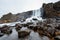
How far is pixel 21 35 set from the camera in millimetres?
10547

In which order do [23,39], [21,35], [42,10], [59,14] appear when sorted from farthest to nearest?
1. [42,10]
2. [59,14]
3. [21,35]
4. [23,39]

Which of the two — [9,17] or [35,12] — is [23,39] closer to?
[35,12]

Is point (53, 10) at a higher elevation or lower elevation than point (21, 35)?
higher

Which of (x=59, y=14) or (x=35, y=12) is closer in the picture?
(x=59, y=14)

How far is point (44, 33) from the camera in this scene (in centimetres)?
1103

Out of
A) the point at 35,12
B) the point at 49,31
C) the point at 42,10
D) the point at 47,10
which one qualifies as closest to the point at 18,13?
the point at 35,12

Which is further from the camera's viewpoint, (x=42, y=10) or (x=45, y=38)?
(x=42, y=10)

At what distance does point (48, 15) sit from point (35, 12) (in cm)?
655

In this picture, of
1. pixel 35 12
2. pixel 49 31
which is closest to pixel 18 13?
pixel 35 12

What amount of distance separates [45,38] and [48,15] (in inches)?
887

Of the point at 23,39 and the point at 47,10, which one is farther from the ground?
the point at 47,10

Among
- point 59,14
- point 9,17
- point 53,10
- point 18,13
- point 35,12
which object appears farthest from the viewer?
point 18,13

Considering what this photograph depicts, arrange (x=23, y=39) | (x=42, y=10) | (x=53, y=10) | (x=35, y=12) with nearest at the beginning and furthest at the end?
(x=23, y=39) < (x=53, y=10) < (x=42, y=10) < (x=35, y=12)

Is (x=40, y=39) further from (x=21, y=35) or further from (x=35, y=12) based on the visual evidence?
(x=35, y=12)
